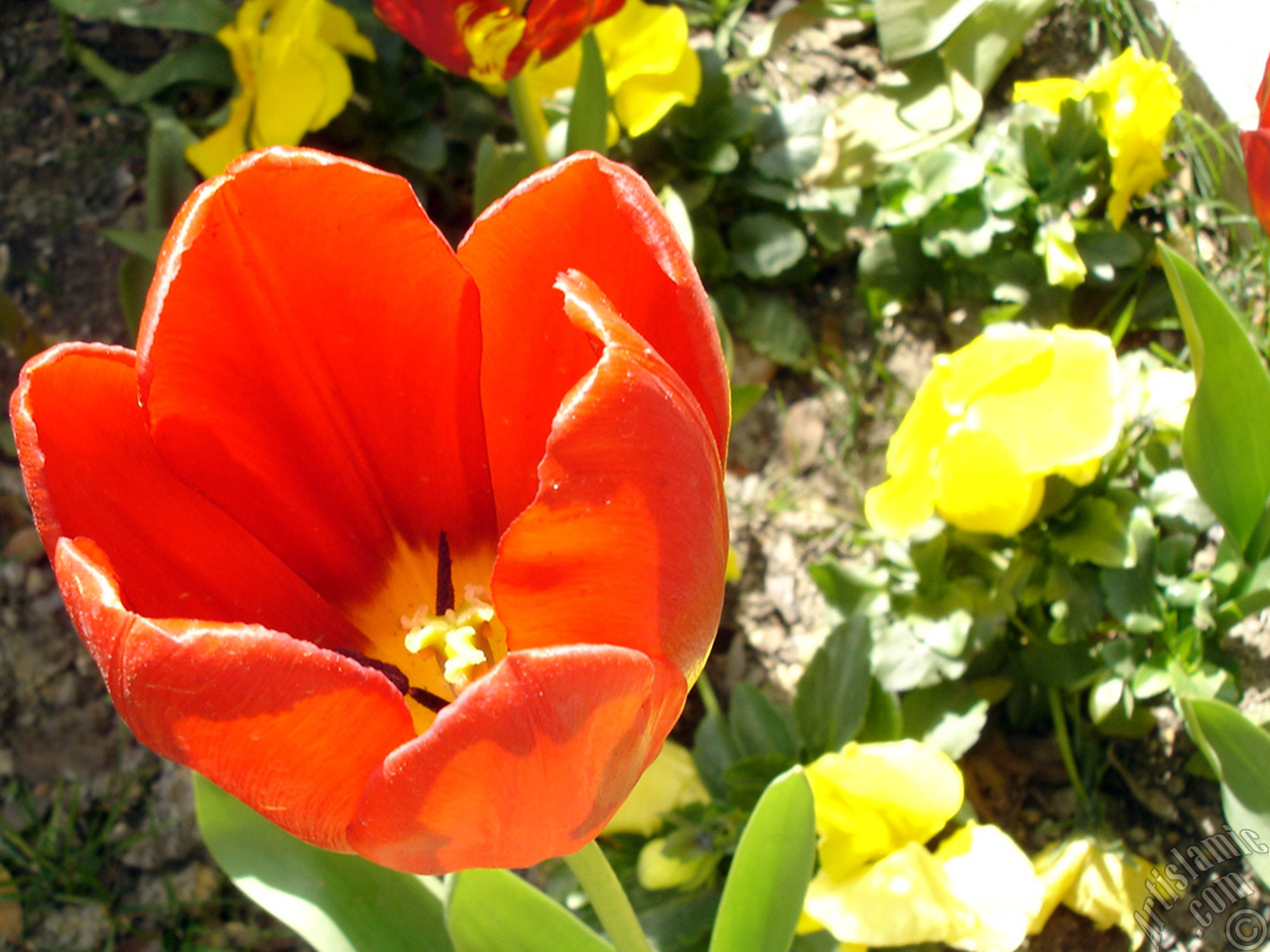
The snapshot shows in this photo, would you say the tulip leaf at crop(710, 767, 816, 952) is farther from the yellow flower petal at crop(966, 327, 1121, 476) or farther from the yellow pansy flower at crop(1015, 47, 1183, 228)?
the yellow pansy flower at crop(1015, 47, 1183, 228)

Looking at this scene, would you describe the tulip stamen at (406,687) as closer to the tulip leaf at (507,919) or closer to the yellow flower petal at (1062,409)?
the tulip leaf at (507,919)

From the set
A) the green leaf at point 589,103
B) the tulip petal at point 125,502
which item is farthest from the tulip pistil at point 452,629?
the green leaf at point 589,103

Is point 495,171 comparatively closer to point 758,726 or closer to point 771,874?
point 758,726

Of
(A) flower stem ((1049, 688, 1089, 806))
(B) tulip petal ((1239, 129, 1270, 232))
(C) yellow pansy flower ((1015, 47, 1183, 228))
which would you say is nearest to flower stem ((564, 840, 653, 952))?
(A) flower stem ((1049, 688, 1089, 806))

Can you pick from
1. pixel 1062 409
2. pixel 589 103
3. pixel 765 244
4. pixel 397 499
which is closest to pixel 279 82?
pixel 589 103

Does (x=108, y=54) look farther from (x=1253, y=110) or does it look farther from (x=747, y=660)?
(x=1253, y=110)

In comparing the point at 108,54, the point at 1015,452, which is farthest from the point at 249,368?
the point at 108,54
